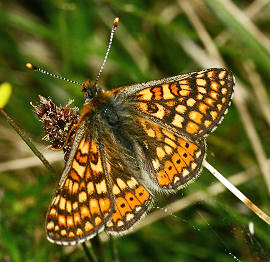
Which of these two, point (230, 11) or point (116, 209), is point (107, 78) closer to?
point (230, 11)

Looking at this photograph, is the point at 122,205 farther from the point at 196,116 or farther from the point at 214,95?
the point at 214,95

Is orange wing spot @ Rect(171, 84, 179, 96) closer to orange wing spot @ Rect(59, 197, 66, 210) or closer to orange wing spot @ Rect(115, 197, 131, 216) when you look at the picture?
orange wing spot @ Rect(115, 197, 131, 216)

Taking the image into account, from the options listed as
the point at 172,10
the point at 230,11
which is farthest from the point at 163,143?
the point at 172,10

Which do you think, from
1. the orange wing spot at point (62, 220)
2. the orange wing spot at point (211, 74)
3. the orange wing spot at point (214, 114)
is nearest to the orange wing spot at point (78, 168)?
the orange wing spot at point (62, 220)

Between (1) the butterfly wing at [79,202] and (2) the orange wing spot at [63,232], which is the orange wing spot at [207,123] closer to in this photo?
(1) the butterfly wing at [79,202]

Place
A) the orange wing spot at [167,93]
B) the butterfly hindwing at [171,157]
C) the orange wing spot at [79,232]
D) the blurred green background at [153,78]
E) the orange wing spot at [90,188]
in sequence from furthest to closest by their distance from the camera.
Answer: the blurred green background at [153,78] < the orange wing spot at [167,93] < the butterfly hindwing at [171,157] < the orange wing spot at [90,188] < the orange wing spot at [79,232]

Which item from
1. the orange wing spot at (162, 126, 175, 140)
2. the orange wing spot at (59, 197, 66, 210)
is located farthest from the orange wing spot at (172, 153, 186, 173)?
the orange wing spot at (59, 197, 66, 210)
